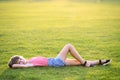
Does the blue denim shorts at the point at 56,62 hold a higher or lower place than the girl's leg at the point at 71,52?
lower

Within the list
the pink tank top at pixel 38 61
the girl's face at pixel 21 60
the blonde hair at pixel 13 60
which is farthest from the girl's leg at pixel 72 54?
the blonde hair at pixel 13 60

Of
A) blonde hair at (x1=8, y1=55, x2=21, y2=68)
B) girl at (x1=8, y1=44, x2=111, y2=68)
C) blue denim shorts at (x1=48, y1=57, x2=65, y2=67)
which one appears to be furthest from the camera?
blue denim shorts at (x1=48, y1=57, x2=65, y2=67)

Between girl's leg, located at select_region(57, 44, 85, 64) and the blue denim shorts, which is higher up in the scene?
girl's leg, located at select_region(57, 44, 85, 64)

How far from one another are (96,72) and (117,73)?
0.63 meters

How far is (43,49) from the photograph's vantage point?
13.8 m

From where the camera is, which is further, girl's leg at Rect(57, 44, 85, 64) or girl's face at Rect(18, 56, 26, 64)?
girl's leg at Rect(57, 44, 85, 64)

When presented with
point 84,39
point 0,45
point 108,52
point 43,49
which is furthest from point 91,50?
point 0,45

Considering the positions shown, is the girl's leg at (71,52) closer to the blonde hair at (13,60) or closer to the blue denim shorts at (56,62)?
the blue denim shorts at (56,62)

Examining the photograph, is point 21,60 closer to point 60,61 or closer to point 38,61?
point 38,61

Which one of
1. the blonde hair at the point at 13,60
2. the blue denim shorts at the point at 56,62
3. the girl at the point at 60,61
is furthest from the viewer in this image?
the blue denim shorts at the point at 56,62

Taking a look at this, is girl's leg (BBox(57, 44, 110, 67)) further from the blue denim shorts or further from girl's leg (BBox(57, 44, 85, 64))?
the blue denim shorts

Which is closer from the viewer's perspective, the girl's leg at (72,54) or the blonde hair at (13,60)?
the blonde hair at (13,60)

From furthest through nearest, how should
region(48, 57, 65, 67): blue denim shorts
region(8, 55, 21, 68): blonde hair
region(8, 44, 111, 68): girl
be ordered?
1. region(48, 57, 65, 67): blue denim shorts
2. region(8, 44, 111, 68): girl
3. region(8, 55, 21, 68): blonde hair

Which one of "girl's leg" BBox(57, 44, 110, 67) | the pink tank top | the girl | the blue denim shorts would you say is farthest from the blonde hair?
"girl's leg" BBox(57, 44, 110, 67)
